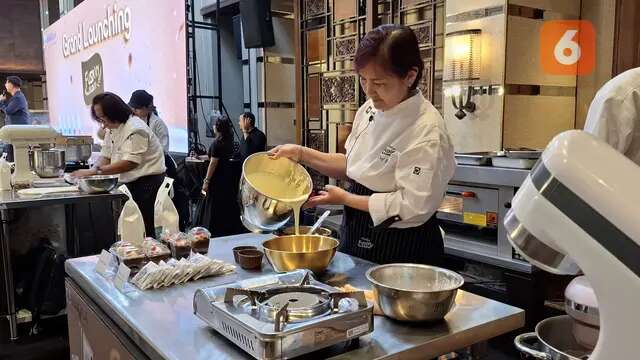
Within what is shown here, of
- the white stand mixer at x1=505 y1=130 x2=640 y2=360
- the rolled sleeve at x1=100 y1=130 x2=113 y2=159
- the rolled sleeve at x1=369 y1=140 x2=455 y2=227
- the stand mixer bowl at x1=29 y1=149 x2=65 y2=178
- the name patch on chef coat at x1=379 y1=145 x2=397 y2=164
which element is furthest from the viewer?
the rolled sleeve at x1=100 y1=130 x2=113 y2=159

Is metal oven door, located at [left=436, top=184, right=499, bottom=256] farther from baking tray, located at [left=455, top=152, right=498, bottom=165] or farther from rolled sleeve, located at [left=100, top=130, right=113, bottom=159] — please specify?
rolled sleeve, located at [left=100, top=130, right=113, bottom=159]

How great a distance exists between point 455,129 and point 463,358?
2667 mm

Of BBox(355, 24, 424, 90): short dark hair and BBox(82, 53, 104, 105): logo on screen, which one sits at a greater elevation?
BBox(82, 53, 104, 105): logo on screen

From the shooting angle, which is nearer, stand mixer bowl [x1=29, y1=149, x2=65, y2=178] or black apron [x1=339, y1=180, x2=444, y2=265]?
black apron [x1=339, y1=180, x2=444, y2=265]

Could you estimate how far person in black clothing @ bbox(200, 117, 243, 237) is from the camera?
500 cm

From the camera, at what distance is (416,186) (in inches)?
57.2

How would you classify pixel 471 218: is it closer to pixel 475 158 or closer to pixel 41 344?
pixel 475 158

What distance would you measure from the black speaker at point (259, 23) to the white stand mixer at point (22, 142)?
2.83 m

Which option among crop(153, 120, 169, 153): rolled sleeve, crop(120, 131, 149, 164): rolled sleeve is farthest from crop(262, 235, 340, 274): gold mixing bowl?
crop(153, 120, 169, 153): rolled sleeve

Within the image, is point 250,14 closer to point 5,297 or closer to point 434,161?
point 5,297

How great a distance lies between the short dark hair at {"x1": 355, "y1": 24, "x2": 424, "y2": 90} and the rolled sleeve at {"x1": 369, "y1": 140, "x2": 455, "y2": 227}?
0.24 m

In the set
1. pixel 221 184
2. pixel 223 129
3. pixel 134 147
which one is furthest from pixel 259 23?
pixel 134 147

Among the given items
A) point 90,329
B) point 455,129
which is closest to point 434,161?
point 90,329

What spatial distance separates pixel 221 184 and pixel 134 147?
1.46 metres
